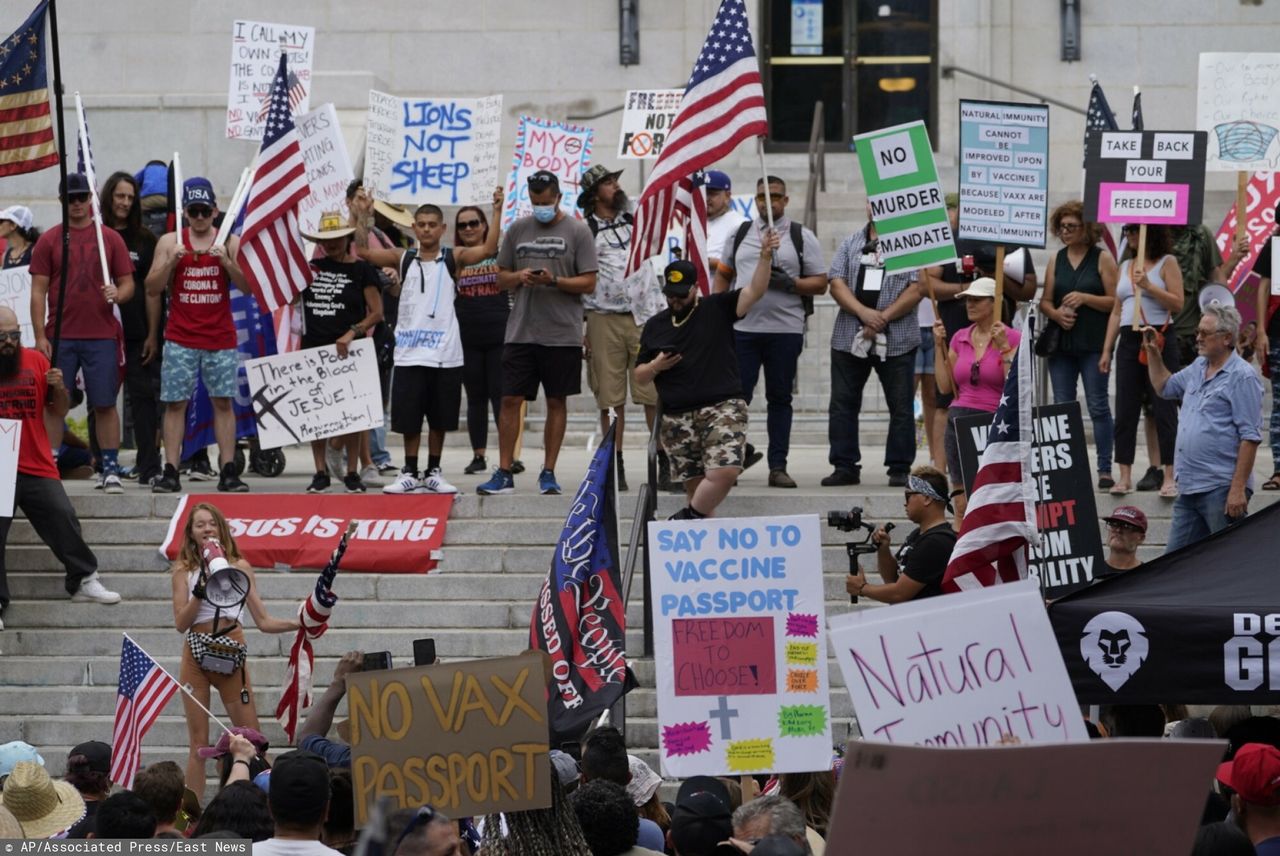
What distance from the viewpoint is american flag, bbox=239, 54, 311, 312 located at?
13.8 meters

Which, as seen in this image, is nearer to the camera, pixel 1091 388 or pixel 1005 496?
pixel 1005 496

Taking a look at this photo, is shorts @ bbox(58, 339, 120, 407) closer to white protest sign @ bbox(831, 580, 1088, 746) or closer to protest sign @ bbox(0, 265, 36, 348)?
protest sign @ bbox(0, 265, 36, 348)

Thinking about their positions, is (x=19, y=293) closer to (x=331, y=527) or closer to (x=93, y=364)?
(x=93, y=364)

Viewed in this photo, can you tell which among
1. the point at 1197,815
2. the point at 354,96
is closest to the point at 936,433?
the point at 1197,815

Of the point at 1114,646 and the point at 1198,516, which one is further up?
the point at 1114,646

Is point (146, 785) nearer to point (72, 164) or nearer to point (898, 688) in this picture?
point (898, 688)

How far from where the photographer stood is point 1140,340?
12.8m

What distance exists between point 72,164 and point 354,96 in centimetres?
297

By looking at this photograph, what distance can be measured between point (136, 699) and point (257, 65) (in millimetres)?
8612

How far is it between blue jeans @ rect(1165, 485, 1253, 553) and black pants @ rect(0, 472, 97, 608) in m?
6.50

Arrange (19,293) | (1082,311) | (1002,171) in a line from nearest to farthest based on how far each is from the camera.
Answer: (1002,171)
(1082,311)
(19,293)

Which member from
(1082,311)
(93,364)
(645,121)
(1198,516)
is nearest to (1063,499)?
(1198,516)

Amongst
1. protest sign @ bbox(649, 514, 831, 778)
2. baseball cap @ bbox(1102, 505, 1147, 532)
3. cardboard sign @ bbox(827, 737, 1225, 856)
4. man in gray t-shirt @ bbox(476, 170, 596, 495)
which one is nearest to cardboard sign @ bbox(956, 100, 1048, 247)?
man in gray t-shirt @ bbox(476, 170, 596, 495)

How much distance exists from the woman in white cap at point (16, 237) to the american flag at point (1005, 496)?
8475 mm
